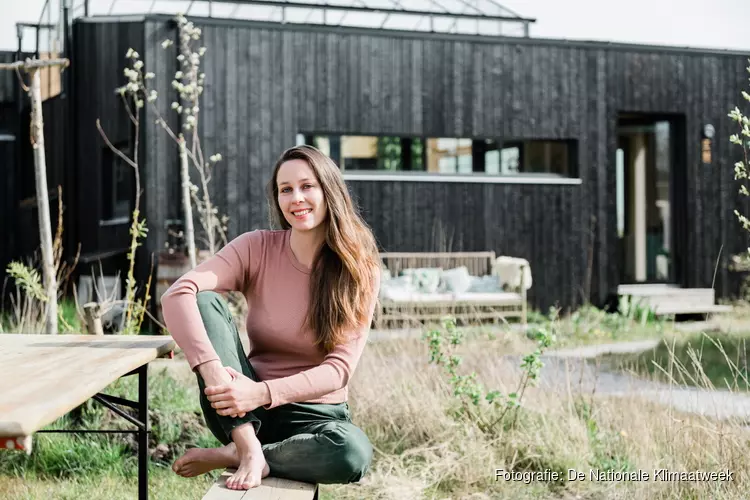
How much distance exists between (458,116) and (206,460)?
990cm

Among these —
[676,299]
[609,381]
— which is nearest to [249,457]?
[609,381]

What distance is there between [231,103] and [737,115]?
853cm

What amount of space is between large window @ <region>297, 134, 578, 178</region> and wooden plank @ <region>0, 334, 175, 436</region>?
853 cm

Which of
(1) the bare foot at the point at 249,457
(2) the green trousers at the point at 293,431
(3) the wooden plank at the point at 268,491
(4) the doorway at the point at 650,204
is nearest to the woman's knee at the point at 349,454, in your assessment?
(2) the green trousers at the point at 293,431

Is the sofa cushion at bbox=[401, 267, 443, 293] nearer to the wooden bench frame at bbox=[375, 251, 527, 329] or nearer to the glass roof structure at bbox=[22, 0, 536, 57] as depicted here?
the wooden bench frame at bbox=[375, 251, 527, 329]

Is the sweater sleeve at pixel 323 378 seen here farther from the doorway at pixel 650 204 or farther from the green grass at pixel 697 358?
the doorway at pixel 650 204

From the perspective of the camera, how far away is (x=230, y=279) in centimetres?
296

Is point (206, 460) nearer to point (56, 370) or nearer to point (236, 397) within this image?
point (236, 397)

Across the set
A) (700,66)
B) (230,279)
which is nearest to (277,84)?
(700,66)

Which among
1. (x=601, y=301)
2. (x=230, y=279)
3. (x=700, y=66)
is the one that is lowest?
(x=601, y=301)

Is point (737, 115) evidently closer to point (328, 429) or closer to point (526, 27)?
point (328, 429)

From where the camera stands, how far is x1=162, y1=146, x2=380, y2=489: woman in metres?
2.66

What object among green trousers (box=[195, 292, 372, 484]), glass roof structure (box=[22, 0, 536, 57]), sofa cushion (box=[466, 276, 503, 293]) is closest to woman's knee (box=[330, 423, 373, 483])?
green trousers (box=[195, 292, 372, 484])

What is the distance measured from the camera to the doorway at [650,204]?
43.3ft
